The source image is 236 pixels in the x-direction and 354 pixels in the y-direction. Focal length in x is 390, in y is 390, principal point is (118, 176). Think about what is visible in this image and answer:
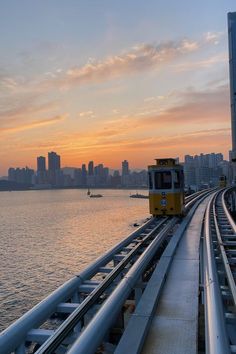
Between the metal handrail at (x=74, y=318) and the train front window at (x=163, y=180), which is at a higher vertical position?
the train front window at (x=163, y=180)

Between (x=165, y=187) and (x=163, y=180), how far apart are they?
0.43 meters

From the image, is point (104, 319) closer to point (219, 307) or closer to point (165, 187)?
point (219, 307)

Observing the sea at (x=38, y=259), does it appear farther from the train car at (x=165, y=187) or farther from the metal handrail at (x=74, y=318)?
the metal handrail at (x=74, y=318)

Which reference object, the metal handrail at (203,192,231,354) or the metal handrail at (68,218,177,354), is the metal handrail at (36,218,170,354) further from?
the metal handrail at (203,192,231,354)

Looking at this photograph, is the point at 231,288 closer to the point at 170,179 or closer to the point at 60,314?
the point at 60,314

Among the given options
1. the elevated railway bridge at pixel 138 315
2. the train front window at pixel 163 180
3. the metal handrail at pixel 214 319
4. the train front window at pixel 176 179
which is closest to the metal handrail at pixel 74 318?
the elevated railway bridge at pixel 138 315

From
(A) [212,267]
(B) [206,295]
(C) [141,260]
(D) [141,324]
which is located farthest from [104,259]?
(D) [141,324]

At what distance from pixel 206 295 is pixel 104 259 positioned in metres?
4.19

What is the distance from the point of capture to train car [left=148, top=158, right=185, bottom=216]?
22.1m

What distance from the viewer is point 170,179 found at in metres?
22.1

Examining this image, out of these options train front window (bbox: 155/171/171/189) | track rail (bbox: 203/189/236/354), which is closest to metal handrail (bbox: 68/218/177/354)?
track rail (bbox: 203/189/236/354)

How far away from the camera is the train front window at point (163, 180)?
22.1m

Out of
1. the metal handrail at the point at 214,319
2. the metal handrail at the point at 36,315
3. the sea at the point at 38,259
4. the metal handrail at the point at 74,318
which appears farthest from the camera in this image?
the sea at the point at 38,259

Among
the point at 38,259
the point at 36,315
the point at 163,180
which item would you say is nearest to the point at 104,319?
the point at 36,315
